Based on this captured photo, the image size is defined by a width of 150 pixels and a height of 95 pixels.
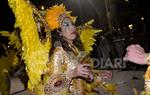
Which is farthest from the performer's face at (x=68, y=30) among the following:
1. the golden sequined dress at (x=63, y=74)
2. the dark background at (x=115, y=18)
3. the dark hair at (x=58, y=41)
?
the dark background at (x=115, y=18)

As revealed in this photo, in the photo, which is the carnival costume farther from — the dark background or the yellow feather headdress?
the dark background

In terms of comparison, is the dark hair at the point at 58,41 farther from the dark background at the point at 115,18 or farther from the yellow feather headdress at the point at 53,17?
the dark background at the point at 115,18

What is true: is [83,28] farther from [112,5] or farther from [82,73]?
[112,5]

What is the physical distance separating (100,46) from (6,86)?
501 cm

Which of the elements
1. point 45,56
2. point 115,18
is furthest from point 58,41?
point 115,18

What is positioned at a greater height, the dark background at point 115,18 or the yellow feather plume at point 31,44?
the dark background at point 115,18

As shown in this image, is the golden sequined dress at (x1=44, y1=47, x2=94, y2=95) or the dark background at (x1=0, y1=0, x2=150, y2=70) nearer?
the golden sequined dress at (x1=44, y1=47, x2=94, y2=95)

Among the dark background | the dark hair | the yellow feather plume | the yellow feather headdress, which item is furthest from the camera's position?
the dark background

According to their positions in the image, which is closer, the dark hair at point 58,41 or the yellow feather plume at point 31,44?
the yellow feather plume at point 31,44

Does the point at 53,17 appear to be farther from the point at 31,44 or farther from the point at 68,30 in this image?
the point at 31,44

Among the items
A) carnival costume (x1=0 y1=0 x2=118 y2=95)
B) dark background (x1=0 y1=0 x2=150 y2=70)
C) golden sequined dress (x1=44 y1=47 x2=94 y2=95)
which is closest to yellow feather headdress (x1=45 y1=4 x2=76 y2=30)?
carnival costume (x1=0 y1=0 x2=118 y2=95)

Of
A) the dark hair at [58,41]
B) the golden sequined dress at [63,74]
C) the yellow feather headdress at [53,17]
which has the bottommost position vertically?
the golden sequined dress at [63,74]

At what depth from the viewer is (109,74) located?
15.6ft

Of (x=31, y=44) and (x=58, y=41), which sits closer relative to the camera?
(x=31, y=44)
